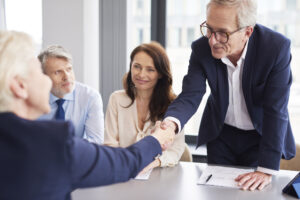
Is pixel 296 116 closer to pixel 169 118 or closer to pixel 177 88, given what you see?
pixel 177 88

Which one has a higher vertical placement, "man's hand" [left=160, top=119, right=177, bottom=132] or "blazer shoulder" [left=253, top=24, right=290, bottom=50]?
"blazer shoulder" [left=253, top=24, right=290, bottom=50]

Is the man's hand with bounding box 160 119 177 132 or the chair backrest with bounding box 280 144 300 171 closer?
the man's hand with bounding box 160 119 177 132

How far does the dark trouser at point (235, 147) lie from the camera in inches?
79.0

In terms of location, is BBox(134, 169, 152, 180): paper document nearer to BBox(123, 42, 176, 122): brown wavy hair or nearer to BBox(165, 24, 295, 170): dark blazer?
BBox(165, 24, 295, 170): dark blazer

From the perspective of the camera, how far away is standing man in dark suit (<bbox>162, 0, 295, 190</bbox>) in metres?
1.68

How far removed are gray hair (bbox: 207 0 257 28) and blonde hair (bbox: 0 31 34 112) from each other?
101 cm

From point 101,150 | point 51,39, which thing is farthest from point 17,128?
point 51,39

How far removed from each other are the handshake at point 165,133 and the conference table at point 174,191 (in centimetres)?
18

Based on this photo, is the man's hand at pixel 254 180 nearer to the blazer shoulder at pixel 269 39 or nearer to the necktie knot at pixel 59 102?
the blazer shoulder at pixel 269 39

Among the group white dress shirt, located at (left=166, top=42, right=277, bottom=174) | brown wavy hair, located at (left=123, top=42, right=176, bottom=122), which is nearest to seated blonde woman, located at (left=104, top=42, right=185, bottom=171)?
brown wavy hair, located at (left=123, top=42, right=176, bottom=122)

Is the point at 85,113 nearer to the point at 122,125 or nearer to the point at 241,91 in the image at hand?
the point at 122,125

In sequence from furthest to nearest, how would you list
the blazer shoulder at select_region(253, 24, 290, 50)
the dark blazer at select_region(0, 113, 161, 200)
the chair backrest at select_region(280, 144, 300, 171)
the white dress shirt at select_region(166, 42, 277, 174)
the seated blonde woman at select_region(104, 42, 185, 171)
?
the seated blonde woman at select_region(104, 42, 185, 171) < the chair backrest at select_region(280, 144, 300, 171) < the white dress shirt at select_region(166, 42, 277, 174) < the blazer shoulder at select_region(253, 24, 290, 50) < the dark blazer at select_region(0, 113, 161, 200)

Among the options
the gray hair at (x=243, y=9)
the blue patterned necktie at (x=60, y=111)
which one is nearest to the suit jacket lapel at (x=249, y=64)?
the gray hair at (x=243, y=9)

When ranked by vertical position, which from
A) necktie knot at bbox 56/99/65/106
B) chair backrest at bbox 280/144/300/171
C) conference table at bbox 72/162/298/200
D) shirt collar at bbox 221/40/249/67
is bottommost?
chair backrest at bbox 280/144/300/171
